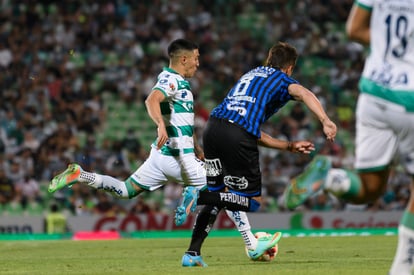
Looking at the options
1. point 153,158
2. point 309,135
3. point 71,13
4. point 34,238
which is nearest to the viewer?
point 153,158

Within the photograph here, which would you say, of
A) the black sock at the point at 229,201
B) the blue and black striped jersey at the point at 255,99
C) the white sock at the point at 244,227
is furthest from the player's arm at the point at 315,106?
the white sock at the point at 244,227

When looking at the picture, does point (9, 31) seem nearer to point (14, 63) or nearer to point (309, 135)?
point (14, 63)

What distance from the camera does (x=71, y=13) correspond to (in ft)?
84.0

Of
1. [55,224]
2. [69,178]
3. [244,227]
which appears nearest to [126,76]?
[55,224]

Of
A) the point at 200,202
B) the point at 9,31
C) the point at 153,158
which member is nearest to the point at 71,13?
the point at 9,31

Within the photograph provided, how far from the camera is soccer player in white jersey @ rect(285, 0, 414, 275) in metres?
6.09

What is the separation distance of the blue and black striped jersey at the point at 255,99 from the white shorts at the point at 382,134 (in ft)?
10.2

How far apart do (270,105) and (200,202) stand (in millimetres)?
1216

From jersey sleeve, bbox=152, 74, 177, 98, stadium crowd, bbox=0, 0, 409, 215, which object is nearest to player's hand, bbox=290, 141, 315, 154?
jersey sleeve, bbox=152, 74, 177, 98

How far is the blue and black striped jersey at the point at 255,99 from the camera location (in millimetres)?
9414

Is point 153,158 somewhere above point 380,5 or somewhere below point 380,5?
below

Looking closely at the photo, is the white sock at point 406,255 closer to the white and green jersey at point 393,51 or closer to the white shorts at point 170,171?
the white and green jersey at point 393,51

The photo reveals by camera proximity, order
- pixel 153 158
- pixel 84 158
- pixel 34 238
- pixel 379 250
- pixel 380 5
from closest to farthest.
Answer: pixel 380 5, pixel 153 158, pixel 379 250, pixel 34 238, pixel 84 158

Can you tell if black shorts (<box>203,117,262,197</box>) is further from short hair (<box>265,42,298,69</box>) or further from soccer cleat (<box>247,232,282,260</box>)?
short hair (<box>265,42,298,69</box>)
